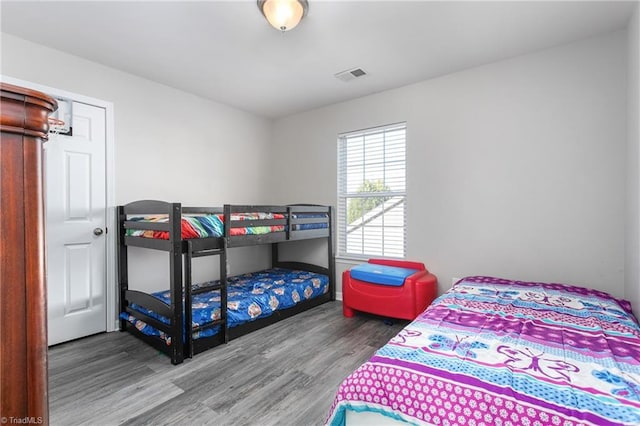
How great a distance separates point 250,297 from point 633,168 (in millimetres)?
3066

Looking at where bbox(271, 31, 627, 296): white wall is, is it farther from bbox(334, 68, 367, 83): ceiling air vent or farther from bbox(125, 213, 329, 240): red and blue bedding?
bbox(125, 213, 329, 240): red and blue bedding

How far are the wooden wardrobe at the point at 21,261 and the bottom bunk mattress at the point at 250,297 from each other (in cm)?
195

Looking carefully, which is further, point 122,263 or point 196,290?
point 122,263

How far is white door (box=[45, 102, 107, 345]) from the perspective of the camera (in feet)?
8.48

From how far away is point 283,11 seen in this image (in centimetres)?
197

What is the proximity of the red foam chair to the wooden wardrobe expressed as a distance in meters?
2.66

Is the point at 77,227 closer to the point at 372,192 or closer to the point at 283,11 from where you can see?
the point at 283,11

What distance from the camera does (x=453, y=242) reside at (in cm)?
310

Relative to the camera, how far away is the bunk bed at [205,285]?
2322 millimetres

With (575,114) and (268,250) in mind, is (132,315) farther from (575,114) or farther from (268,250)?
(575,114)

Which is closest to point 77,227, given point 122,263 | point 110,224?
point 110,224

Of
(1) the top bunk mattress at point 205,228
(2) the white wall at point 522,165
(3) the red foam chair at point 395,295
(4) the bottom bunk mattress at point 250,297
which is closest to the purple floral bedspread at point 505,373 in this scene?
(2) the white wall at point 522,165

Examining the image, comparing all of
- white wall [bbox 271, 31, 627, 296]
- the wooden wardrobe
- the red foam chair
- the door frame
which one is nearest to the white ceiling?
white wall [bbox 271, 31, 627, 296]

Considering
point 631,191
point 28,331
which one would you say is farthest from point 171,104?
point 631,191
